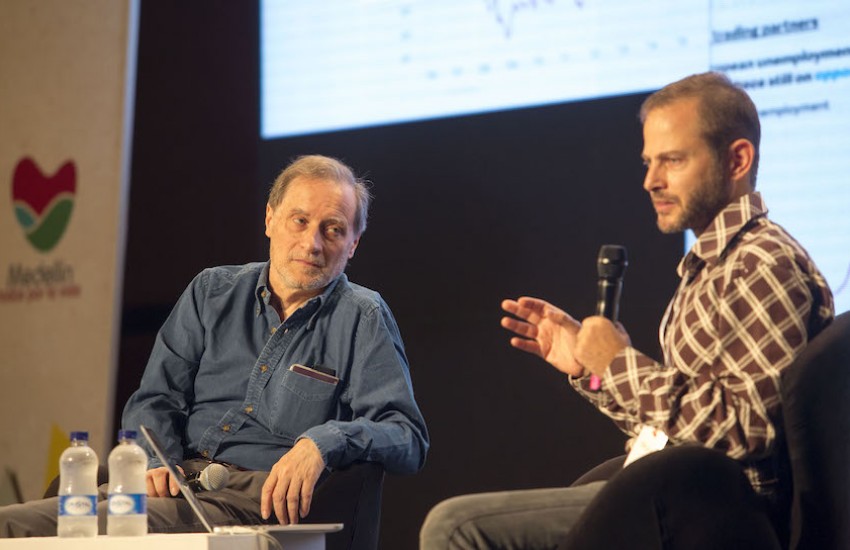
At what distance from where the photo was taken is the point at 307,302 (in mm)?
2654

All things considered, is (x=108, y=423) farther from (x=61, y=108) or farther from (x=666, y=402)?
(x=666, y=402)

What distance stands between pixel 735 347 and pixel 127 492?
109 centimetres

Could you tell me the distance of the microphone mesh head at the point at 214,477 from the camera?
7.73 feet

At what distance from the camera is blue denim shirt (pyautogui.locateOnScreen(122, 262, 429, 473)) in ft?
8.32

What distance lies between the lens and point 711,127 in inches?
77.0

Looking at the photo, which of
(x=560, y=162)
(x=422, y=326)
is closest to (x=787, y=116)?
(x=560, y=162)

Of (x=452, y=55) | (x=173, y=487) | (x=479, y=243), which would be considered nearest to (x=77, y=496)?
(x=173, y=487)

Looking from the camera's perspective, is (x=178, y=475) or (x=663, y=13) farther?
(x=663, y=13)

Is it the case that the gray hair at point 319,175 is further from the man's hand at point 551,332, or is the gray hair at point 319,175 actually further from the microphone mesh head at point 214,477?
the man's hand at point 551,332

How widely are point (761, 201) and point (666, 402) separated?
Answer: 1.43 feet

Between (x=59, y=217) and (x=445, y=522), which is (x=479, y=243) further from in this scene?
(x=445, y=522)

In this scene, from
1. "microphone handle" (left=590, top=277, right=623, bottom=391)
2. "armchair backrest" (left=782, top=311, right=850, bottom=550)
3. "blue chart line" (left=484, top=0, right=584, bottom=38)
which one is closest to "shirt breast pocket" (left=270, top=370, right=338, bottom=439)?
"microphone handle" (left=590, top=277, right=623, bottom=391)

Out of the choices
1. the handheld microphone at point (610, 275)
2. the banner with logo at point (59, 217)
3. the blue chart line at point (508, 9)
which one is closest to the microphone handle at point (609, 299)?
the handheld microphone at point (610, 275)

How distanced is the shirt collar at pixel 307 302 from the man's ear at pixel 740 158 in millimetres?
1101
